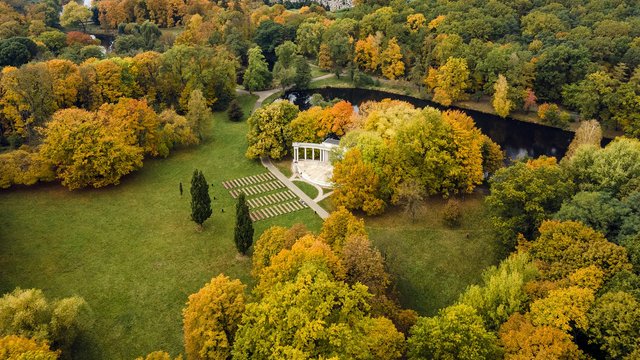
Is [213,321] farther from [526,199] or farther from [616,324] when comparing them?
[526,199]

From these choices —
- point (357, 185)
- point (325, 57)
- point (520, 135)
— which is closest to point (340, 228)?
point (357, 185)

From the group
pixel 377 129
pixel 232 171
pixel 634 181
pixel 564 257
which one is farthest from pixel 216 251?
pixel 634 181

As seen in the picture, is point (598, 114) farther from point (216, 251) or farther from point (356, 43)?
point (216, 251)

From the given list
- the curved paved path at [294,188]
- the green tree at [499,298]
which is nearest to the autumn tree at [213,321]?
the green tree at [499,298]

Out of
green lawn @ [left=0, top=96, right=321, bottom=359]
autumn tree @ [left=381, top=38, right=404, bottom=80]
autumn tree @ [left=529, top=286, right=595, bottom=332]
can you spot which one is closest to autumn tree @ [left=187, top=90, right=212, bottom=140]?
green lawn @ [left=0, top=96, right=321, bottom=359]

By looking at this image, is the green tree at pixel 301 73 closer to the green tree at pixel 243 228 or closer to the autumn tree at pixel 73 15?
the green tree at pixel 243 228

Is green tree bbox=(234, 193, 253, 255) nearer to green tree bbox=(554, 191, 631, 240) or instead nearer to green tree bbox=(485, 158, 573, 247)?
green tree bbox=(485, 158, 573, 247)
